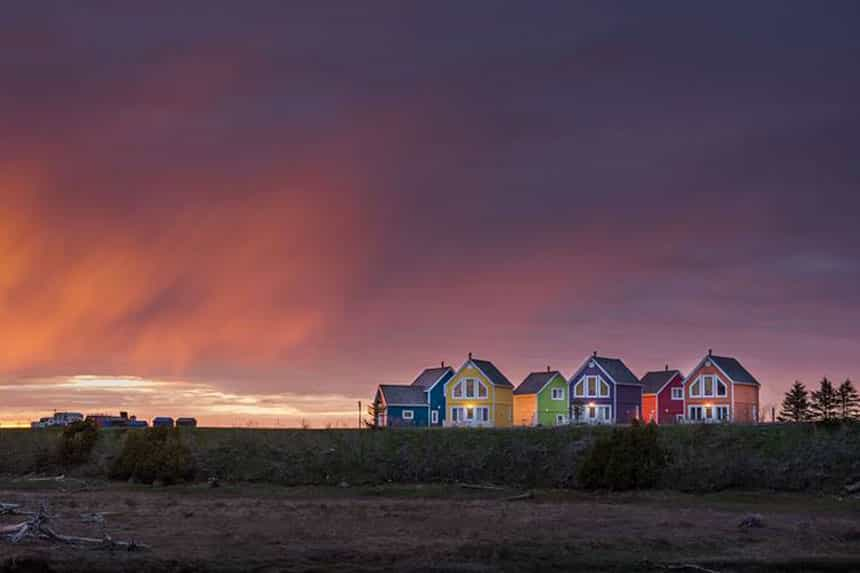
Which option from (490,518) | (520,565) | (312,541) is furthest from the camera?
(490,518)

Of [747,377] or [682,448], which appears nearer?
[682,448]

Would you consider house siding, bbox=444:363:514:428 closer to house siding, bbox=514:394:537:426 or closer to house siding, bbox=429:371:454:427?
house siding, bbox=429:371:454:427

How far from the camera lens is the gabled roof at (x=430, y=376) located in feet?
347


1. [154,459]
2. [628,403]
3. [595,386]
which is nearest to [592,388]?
[595,386]

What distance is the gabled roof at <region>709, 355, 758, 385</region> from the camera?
96.6 meters

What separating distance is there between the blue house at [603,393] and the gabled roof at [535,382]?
293cm

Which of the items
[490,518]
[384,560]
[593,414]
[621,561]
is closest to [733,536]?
[621,561]

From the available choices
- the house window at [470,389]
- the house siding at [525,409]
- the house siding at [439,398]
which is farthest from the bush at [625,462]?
the house siding at [439,398]

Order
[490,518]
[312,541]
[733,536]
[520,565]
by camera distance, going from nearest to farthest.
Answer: [520,565]
[312,541]
[733,536]
[490,518]

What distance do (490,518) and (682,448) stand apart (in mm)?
19476

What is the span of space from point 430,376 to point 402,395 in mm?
4747

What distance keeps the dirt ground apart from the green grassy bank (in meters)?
2.97

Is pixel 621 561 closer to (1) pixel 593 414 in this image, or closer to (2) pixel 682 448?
(2) pixel 682 448

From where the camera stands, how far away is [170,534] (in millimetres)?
35250
